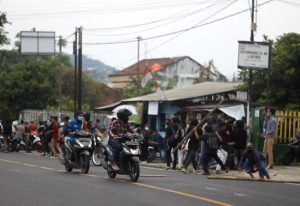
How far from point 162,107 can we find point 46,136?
8227 millimetres

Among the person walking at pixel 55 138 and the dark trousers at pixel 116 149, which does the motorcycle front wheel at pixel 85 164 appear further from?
the person walking at pixel 55 138

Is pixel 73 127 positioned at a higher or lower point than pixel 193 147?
higher

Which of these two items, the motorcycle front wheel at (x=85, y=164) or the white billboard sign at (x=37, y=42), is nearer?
the motorcycle front wheel at (x=85, y=164)

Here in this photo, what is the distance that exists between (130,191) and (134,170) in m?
2.28

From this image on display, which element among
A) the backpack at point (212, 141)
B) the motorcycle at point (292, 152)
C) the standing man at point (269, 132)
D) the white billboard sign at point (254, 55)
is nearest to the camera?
the backpack at point (212, 141)

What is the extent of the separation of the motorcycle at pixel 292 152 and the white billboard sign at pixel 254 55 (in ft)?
9.97

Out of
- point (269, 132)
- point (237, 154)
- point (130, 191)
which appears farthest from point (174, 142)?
point (130, 191)

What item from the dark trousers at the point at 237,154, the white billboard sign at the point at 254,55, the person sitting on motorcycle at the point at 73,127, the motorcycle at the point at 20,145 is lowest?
the motorcycle at the point at 20,145

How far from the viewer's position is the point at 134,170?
52.6 ft

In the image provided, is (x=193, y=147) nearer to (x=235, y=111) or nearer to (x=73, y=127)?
(x=73, y=127)

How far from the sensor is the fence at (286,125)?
25734 mm

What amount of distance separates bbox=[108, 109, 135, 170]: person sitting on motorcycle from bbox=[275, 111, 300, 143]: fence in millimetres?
10603

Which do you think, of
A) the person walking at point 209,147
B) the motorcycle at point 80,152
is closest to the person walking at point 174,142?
the person walking at point 209,147

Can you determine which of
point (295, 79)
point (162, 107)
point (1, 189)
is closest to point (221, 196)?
point (1, 189)
